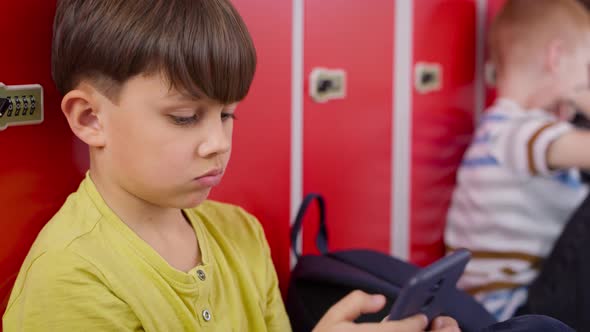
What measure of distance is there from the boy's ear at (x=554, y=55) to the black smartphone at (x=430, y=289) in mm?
996

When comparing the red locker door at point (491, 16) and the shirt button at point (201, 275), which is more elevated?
the red locker door at point (491, 16)

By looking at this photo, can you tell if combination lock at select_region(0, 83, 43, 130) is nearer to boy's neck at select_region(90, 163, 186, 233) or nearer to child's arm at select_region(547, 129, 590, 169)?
boy's neck at select_region(90, 163, 186, 233)

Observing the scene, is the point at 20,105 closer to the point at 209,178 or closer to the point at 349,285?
the point at 209,178

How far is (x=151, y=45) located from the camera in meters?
0.82

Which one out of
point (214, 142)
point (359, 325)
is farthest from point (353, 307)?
point (214, 142)

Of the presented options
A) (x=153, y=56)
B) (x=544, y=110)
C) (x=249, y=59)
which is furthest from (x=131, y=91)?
(x=544, y=110)

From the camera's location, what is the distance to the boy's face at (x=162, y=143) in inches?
33.0

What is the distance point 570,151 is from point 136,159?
101 centimetres

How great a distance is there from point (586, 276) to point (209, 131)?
861 mm

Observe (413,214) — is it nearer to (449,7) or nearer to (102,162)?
(449,7)

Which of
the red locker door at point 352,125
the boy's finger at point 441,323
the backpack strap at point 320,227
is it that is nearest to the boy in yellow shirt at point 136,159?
the boy's finger at point 441,323

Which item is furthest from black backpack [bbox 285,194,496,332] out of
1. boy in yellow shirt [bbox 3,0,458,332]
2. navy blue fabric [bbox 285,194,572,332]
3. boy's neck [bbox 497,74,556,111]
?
boy's neck [bbox 497,74,556,111]

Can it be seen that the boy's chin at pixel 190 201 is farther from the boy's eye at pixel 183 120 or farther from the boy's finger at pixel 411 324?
the boy's finger at pixel 411 324

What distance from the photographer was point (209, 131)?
2.84 ft
